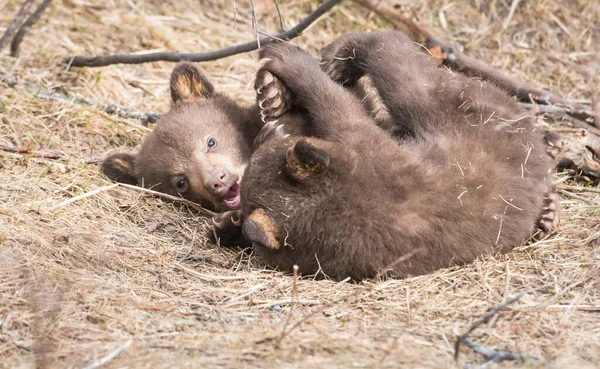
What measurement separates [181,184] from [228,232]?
3.59ft

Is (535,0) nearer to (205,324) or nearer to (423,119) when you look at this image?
(423,119)

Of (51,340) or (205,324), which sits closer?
(51,340)

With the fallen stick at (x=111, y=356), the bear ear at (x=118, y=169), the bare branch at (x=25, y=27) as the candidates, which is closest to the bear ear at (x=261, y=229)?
the fallen stick at (x=111, y=356)

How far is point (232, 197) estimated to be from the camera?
6.22 m

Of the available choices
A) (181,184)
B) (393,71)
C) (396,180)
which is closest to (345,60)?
(393,71)

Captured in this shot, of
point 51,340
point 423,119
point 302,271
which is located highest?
point 423,119

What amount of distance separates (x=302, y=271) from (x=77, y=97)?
3789mm

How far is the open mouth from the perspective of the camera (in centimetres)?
616

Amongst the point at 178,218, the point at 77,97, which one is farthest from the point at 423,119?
the point at 77,97

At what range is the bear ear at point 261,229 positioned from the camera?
15.5ft

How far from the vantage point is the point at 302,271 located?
4.93 m

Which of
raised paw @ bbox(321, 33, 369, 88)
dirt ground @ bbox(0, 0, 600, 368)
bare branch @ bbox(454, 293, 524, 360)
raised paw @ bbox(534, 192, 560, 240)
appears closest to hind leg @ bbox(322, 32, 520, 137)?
raised paw @ bbox(321, 33, 369, 88)

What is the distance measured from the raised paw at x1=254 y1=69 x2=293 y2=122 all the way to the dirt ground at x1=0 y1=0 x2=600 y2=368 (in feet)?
3.46

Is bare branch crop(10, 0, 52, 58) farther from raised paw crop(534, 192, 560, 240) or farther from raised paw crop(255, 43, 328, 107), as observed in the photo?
raised paw crop(534, 192, 560, 240)
